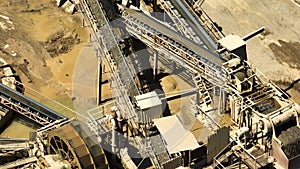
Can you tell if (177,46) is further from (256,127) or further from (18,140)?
(18,140)

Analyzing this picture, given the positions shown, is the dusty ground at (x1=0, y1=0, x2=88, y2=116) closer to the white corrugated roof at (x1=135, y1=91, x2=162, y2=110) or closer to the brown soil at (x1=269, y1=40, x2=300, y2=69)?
the white corrugated roof at (x1=135, y1=91, x2=162, y2=110)

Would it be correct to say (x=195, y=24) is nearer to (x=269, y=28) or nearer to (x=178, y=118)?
(x=178, y=118)

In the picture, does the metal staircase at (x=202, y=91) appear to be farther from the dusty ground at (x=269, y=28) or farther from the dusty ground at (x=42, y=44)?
the dusty ground at (x=42, y=44)

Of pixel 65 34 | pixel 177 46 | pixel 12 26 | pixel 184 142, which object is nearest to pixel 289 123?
pixel 184 142

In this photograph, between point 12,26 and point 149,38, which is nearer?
point 149,38

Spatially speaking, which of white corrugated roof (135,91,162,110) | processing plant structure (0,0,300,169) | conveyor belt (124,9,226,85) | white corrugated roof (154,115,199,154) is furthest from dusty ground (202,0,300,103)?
white corrugated roof (135,91,162,110)

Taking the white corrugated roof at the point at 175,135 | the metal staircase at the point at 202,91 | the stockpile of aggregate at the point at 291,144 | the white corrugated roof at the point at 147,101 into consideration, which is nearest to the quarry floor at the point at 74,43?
the metal staircase at the point at 202,91

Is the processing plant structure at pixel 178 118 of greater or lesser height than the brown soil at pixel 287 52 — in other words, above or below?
below
